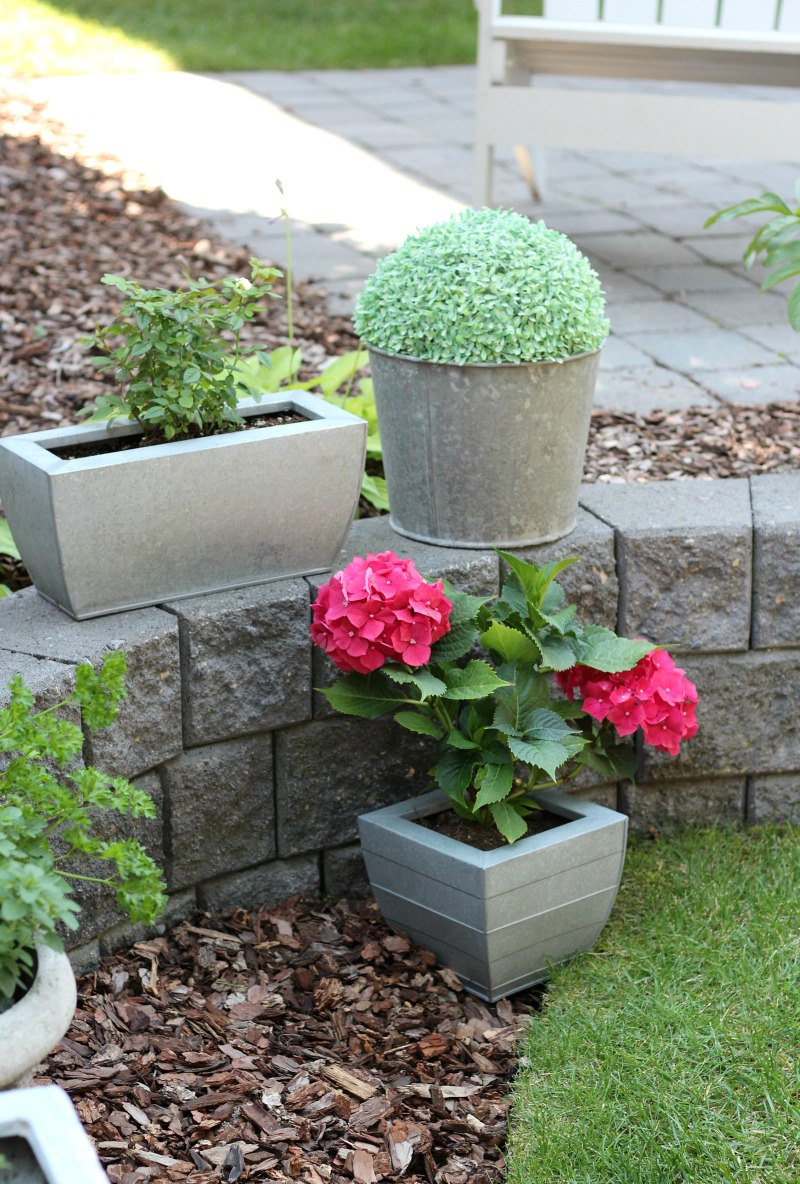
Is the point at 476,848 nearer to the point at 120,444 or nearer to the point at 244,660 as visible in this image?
the point at 244,660

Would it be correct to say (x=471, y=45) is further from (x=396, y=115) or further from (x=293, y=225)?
(x=293, y=225)

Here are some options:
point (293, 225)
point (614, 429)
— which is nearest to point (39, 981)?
point (614, 429)

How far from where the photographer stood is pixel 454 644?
2.16 m

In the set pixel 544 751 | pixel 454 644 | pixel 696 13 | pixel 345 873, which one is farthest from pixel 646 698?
pixel 696 13

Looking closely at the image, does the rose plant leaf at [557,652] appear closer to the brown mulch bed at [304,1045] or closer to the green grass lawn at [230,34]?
the brown mulch bed at [304,1045]

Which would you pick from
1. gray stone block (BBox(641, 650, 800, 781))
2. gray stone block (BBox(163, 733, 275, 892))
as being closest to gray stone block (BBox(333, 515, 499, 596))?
gray stone block (BBox(163, 733, 275, 892))

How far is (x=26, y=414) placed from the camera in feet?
9.66

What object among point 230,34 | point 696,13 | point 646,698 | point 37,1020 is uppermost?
point 696,13

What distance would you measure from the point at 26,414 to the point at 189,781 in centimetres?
111

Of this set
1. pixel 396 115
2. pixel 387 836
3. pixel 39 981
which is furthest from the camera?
pixel 396 115

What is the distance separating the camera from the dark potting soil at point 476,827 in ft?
7.32

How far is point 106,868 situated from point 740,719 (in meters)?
1.19

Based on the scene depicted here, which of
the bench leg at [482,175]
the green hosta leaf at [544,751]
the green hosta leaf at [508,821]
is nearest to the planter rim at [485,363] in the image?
the green hosta leaf at [544,751]

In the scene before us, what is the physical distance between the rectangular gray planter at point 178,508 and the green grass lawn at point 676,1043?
0.80 m
